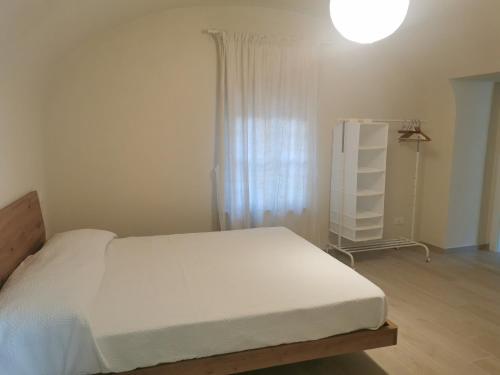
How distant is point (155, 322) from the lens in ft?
5.51

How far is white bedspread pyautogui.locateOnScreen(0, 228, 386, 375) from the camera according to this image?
5.11 ft

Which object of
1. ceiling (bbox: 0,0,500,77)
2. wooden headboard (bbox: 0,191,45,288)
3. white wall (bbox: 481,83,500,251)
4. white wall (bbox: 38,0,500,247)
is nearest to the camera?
ceiling (bbox: 0,0,500,77)

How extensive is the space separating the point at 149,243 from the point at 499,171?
411 centimetres

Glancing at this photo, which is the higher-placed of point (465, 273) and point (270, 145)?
point (270, 145)

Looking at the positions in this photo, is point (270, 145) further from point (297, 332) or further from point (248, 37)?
point (297, 332)

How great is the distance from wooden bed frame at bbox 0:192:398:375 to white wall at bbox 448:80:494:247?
280cm

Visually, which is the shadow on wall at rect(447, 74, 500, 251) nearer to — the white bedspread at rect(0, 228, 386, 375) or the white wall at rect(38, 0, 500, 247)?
the white wall at rect(38, 0, 500, 247)

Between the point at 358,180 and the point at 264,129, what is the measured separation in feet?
4.36

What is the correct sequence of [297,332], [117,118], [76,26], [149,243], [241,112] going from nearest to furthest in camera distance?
[297,332]
[76,26]
[149,243]
[117,118]
[241,112]

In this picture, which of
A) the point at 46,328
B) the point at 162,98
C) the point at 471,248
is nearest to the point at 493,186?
the point at 471,248

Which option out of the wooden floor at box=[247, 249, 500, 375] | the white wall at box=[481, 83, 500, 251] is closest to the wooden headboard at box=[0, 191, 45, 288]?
the wooden floor at box=[247, 249, 500, 375]

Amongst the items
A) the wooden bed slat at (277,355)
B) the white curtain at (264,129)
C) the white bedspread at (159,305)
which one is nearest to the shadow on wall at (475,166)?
the white curtain at (264,129)

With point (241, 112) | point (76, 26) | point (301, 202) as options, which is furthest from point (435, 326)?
point (76, 26)

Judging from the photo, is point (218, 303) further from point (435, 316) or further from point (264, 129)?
point (264, 129)
